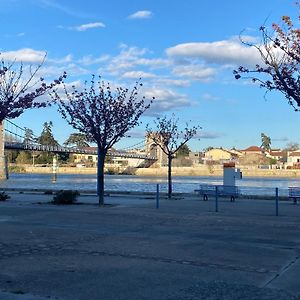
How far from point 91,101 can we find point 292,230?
40.2ft

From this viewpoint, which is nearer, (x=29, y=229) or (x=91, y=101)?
(x=29, y=229)

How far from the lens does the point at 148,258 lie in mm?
9844

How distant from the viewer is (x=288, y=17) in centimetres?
888

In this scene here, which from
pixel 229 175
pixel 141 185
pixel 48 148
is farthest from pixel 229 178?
pixel 48 148

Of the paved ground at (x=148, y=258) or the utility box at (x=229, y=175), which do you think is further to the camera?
the utility box at (x=229, y=175)

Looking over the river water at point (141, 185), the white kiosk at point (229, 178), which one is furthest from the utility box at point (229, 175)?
the river water at point (141, 185)

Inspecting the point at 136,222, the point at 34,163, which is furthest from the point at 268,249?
the point at 34,163

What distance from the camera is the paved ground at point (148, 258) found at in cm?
738

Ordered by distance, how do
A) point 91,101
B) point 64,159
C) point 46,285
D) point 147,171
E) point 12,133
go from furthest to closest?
point 64,159 → point 147,171 → point 12,133 → point 91,101 → point 46,285

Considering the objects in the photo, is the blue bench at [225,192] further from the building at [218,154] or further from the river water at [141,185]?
the building at [218,154]

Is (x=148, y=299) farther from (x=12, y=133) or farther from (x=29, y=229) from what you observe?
(x=12, y=133)

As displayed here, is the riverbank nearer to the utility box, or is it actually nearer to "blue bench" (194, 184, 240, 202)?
the utility box

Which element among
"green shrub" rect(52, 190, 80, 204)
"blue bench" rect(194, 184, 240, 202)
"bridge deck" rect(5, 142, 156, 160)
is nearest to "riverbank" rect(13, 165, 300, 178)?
"bridge deck" rect(5, 142, 156, 160)

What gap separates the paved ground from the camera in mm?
7379
